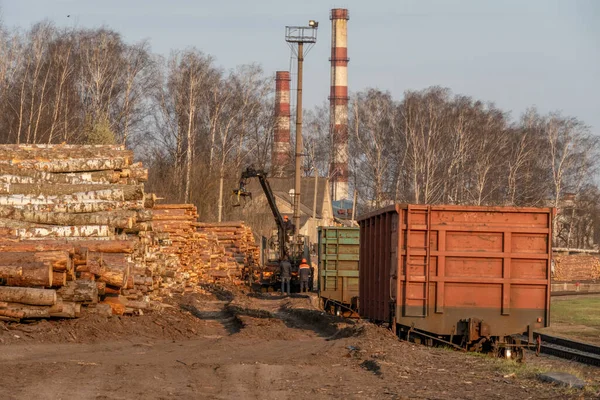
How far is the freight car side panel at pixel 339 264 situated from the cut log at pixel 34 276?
12.2m

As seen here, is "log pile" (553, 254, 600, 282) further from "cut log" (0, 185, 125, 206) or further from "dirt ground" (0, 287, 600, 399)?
"cut log" (0, 185, 125, 206)

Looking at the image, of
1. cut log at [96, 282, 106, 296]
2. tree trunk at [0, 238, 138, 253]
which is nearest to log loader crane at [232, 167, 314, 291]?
tree trunk at [0, 238, 138, 253]

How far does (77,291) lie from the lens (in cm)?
1669

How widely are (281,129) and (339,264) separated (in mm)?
42422

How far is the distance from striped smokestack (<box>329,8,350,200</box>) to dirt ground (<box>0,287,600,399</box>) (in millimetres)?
54340

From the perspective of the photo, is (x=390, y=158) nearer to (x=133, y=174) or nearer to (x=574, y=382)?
(x=133, y=174)

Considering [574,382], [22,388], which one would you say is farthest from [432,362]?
[22,388]

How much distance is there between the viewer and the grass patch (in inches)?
1298

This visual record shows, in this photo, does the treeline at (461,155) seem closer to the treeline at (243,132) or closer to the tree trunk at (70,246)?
the treeline at (243,132)

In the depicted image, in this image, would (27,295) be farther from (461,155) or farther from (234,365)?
(461,155)

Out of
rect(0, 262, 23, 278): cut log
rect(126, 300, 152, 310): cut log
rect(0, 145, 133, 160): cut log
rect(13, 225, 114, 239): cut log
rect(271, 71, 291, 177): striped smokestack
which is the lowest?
rect(126, 300, 152, 310): cut log

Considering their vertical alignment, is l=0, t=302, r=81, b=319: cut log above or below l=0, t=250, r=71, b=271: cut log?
below

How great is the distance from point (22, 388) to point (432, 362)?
19.5ft

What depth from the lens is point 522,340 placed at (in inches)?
708
